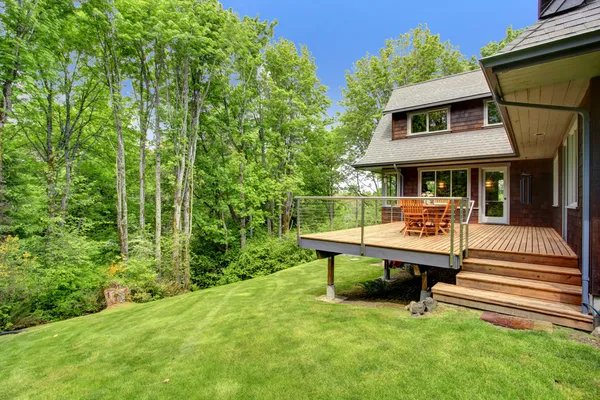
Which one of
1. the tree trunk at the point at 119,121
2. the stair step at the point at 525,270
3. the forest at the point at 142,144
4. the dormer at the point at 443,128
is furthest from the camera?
the tree trunk at the point at 119,121

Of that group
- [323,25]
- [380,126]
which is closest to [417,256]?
[380,126]

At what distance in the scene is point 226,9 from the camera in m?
12.0

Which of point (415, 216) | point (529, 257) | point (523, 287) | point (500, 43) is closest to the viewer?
point (523, 287)

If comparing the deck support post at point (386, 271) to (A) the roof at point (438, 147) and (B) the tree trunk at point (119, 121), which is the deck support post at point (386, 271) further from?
(B) the tree trunk at point (119, 121)

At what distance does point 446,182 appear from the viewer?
974 cm

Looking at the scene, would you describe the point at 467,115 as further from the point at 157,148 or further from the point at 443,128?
the point at 157,148

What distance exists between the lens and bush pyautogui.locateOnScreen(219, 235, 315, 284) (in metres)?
12.0

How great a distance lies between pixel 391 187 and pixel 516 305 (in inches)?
361

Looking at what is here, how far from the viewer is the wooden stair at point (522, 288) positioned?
11.0 ft

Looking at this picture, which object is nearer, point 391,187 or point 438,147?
point 438,147

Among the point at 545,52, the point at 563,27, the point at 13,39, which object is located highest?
the point at 13,39

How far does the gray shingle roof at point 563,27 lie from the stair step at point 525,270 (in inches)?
118

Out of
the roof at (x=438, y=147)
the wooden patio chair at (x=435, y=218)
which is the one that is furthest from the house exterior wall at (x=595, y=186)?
the roof at (x=438, y=147)

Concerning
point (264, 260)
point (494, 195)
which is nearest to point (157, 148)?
point (264, 260)
